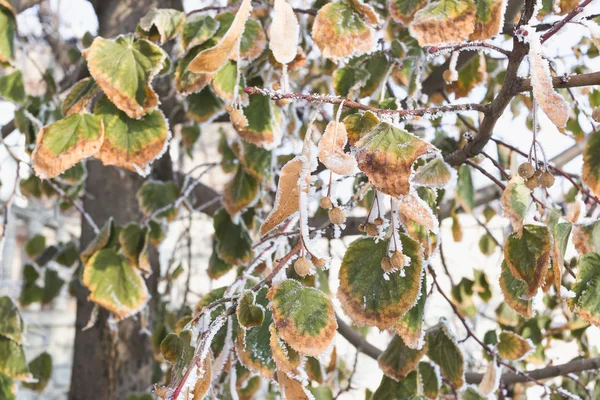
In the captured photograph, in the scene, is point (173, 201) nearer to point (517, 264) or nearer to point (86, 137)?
point (86, 137)

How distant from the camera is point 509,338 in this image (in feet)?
2.49

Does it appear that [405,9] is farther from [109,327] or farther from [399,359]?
[109,327]

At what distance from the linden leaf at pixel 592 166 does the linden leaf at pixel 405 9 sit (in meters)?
0.21

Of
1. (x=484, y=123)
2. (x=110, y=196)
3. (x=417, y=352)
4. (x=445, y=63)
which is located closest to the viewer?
(x=484, y=123)

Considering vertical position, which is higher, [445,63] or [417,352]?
[445,63]

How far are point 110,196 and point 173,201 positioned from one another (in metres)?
0.21

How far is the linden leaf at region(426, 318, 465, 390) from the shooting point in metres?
0.67

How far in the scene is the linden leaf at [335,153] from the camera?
Result: 36cm

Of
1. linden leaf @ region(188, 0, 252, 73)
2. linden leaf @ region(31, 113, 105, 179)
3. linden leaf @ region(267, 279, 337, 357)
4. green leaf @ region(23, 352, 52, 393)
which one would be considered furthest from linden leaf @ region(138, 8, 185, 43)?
green leaf @ region(23, 352, 52, 393)

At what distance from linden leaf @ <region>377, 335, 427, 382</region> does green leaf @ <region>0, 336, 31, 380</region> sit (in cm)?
47

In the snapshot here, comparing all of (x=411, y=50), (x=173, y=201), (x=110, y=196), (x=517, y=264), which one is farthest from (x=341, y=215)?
(x=110, y=196)

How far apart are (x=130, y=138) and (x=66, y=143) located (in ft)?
0.20

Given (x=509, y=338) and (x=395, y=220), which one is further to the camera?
(x=509, y=338)

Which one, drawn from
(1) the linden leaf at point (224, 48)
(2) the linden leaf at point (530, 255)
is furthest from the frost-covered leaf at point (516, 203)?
(1) the linden leaf at point (224, 48)
